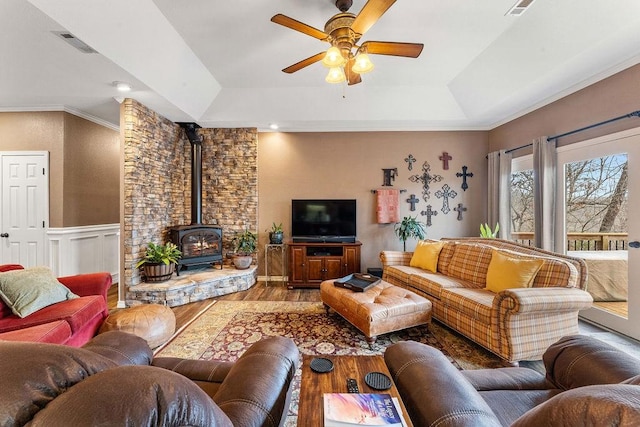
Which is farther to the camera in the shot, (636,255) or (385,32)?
(385,32)

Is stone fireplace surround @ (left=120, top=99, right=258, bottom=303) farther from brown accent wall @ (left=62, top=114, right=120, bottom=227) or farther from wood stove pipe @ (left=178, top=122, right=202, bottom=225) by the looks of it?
brown accent wall @ (left=62, top=114, right=120, bottom=227)

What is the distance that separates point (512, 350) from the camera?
2.33 m

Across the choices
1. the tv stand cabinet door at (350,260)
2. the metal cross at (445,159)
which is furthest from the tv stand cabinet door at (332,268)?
the metal cross at (445,159)

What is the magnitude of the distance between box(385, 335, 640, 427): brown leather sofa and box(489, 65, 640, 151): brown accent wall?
9.83 ft

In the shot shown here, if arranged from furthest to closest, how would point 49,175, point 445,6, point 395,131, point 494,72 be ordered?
point 395,131 → point 49,175 → point 494,72 → point 445,6

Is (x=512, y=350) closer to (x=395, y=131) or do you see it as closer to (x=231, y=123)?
(x=395, y=131)

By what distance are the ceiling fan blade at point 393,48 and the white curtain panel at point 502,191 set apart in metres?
3.08

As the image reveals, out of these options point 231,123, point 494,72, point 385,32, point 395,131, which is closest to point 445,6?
point 385,32

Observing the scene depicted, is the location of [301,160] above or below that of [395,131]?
below

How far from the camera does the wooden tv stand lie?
4.73 m

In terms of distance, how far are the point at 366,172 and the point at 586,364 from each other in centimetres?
429

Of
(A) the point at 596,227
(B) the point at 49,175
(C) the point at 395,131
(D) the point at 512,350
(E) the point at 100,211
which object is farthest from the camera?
(C) the point at 395,131

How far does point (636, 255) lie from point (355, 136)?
3979 millimetres

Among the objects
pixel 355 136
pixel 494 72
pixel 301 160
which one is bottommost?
pixel 301 160
